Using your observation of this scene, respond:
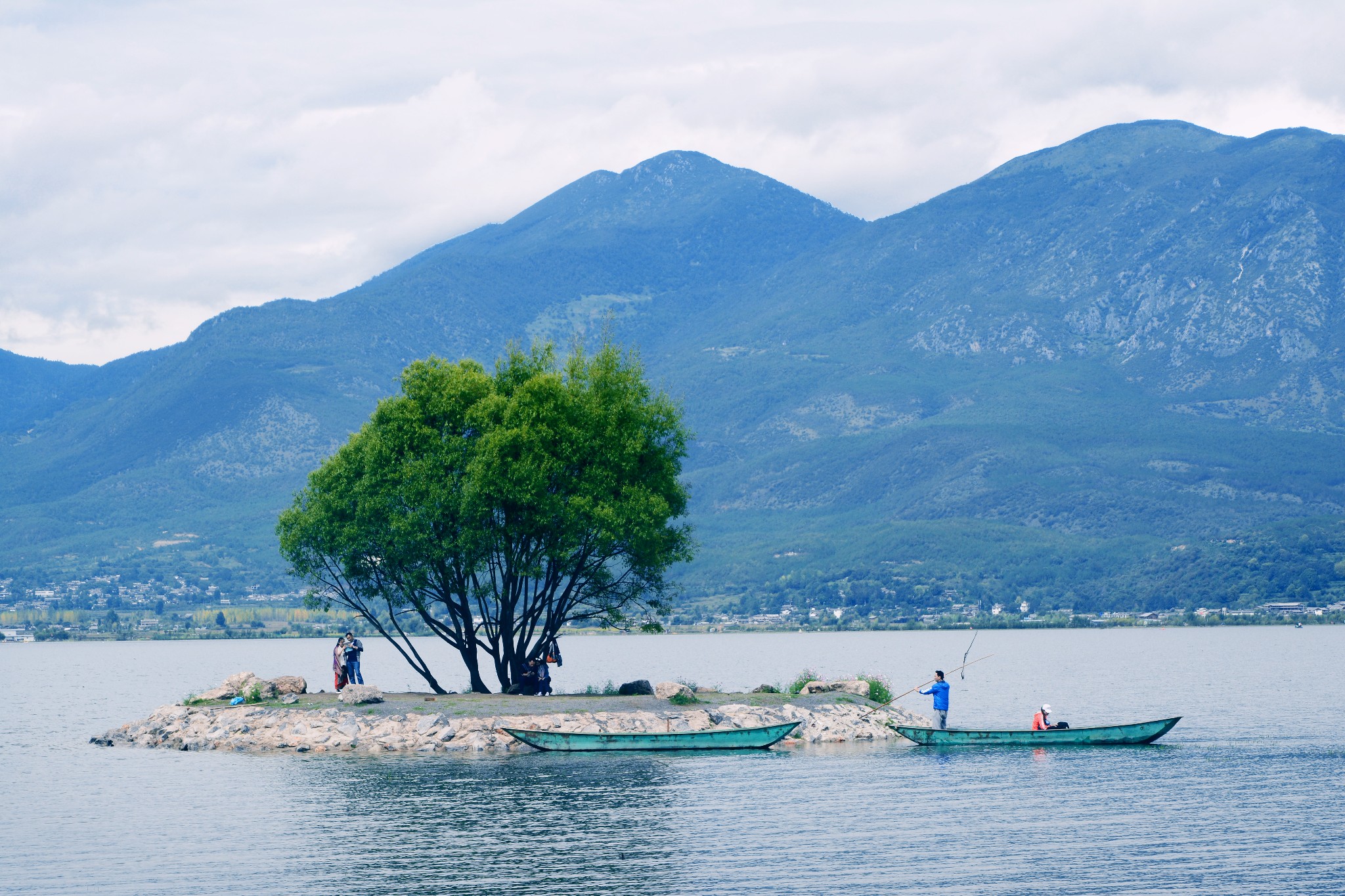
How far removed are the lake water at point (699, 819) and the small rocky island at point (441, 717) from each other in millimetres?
1608

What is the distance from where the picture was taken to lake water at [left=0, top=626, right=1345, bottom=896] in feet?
103

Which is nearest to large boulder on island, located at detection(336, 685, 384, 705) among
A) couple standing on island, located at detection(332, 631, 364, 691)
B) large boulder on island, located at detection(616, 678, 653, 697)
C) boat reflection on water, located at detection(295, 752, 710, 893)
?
couple standing on island, located at detection(332, 631, 364, 691)

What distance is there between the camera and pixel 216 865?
33.5 m

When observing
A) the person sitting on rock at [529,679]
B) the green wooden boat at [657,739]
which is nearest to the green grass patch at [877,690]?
the green wooden boat at [657,739]

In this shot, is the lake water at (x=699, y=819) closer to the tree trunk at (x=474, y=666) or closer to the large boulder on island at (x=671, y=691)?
the large boulder on island at (x=671, y=691)

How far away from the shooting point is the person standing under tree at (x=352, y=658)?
59500 millimetres

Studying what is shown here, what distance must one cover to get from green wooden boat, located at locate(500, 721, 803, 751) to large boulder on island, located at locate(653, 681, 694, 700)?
376cm

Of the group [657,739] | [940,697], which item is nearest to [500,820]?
[657,739]

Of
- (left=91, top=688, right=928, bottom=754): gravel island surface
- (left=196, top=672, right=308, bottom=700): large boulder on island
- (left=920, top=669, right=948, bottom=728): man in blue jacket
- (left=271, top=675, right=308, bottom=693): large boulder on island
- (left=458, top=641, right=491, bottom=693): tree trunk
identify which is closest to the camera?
(left=91, top=688, right=928, bottom=754): gravel island surface

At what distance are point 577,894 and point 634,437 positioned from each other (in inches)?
1276

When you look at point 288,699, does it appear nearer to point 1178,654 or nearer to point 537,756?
point 537,756

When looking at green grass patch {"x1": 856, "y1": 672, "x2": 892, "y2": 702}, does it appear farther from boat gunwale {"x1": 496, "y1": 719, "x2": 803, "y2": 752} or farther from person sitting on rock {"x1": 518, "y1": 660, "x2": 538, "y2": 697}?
person sitting on rock {"x1": 518, "y1": 660, "x2": 538, "y2": 697}

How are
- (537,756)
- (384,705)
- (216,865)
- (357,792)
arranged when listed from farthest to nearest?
(384,705), (537,756), (357,792), (216,865)

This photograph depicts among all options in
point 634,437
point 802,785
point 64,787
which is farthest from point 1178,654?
point 64,787
